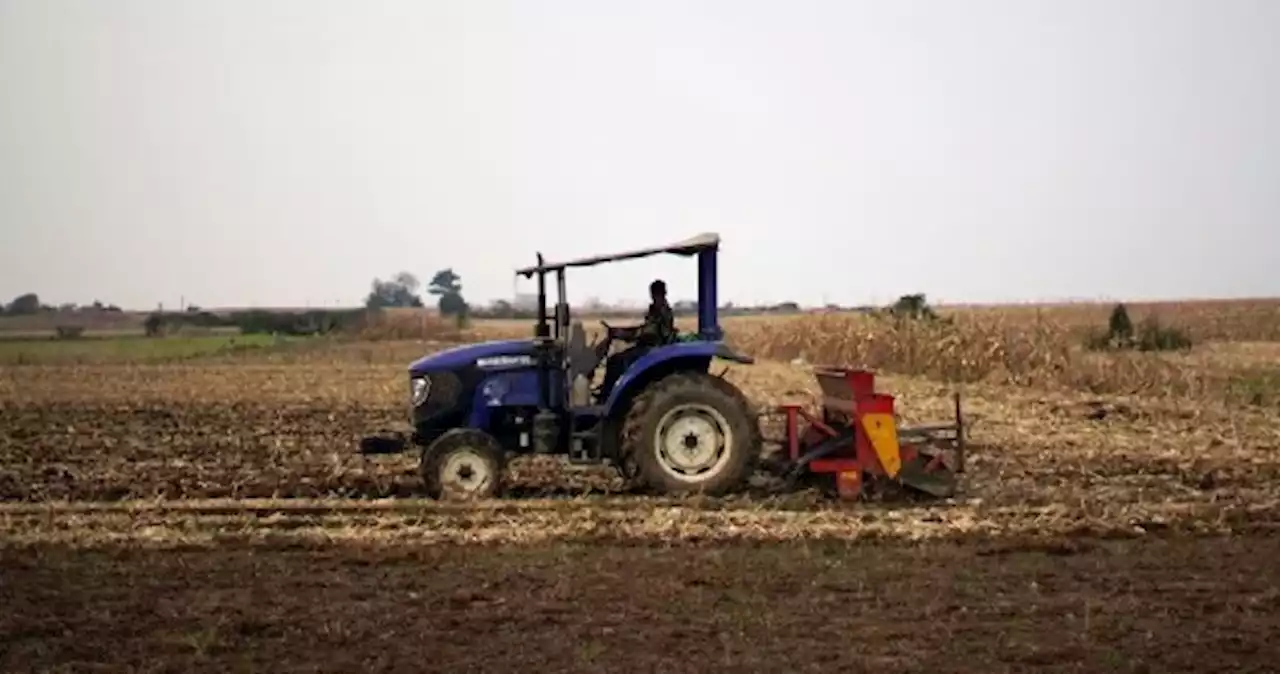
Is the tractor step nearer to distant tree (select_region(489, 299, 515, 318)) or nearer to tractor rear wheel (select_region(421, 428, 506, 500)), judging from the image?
tractor rear wheel (select_region(421, 428, 506, 500))

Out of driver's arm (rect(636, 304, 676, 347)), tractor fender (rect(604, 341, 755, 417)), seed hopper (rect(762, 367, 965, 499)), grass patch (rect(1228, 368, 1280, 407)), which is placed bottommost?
grass patch (rect(1228, 368, 1280, 407))

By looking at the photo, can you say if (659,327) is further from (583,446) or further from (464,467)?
(464,467)

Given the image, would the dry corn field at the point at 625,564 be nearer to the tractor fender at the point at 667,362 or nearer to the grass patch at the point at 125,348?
the tractor fender at the point at 667,362

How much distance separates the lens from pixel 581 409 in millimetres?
11781

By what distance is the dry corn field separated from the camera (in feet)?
22.1

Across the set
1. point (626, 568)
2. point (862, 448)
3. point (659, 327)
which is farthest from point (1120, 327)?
point (626, 568)

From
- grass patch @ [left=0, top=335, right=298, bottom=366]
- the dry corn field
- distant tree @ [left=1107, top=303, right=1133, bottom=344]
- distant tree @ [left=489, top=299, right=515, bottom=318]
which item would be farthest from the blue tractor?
distant tree @ [left=489, top=299, right=515, bottom=318]

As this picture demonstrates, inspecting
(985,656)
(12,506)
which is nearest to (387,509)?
(12,506)

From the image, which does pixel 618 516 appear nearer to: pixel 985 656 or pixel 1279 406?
pixel 985 656

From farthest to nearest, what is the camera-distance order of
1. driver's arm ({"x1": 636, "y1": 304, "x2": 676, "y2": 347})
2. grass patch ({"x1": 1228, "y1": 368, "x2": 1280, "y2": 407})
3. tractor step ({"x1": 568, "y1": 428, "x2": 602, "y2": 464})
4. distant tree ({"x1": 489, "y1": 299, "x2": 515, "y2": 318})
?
distant tree ({"x1": 489, "y1": 299, "x2": 515, "y2": 318}), grass patch ({"x1": 1228, "y1": 368, "x2": 1280, "y2": 407}), driver's arm ({"x1": 636, "y1": 304, "x2": 676, "y2": 347}), tractor step ({"x1": 568, "y1": 428, "x2": 602, "y2": 464})

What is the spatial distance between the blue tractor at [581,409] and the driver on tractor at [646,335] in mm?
94

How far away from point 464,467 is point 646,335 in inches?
73.9

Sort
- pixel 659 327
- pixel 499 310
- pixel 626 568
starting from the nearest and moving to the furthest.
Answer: pixel 626 568 < pixel 659 327 < pixel 499 310

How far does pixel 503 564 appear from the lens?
8812 millimetres
